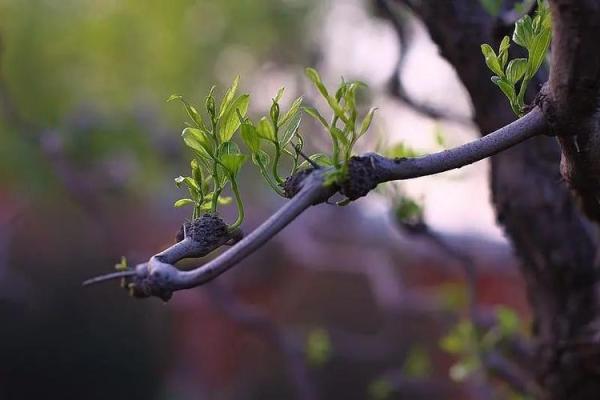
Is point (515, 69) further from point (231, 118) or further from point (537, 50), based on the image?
point (231, 118)

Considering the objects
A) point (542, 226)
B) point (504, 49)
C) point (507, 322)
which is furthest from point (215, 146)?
point (507, 322)

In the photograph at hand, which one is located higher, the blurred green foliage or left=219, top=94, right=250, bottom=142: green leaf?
the blurred green foliage

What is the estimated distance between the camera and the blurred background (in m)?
2.48

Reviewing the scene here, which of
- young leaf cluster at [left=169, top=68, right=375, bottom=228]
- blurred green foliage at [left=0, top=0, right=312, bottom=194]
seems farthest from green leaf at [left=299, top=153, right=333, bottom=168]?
blurred green foliage at [left=0, top=0, right=312, bottom=194]

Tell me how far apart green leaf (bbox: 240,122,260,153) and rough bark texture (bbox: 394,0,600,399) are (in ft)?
1.36

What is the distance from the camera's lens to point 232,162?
47 centimetres

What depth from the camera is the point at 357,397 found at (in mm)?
3096

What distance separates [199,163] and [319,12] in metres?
2.32

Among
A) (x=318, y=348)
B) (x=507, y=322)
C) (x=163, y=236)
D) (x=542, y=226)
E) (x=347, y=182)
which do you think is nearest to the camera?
(x=347, y=182)

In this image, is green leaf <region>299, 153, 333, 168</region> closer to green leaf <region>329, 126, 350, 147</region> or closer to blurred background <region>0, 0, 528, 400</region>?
green leaf <region>329, 126, 350, 147</region>

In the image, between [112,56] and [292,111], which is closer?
[292,111]

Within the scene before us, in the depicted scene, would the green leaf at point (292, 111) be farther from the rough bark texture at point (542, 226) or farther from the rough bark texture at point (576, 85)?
the rough bark texture at point (542, 226)

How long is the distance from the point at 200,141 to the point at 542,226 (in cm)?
55

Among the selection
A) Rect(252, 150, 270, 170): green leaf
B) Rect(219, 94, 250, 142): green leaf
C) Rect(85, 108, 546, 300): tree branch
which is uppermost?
Rect(219, 94, 250, 142): green leaf
